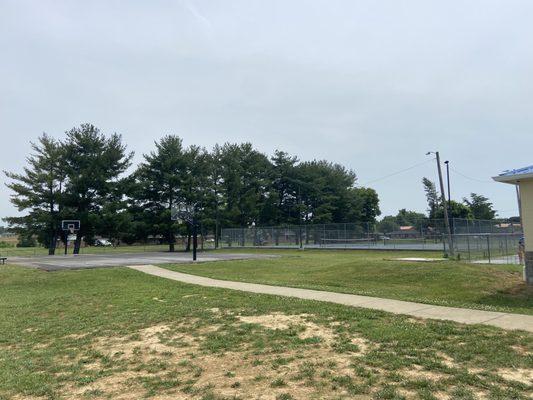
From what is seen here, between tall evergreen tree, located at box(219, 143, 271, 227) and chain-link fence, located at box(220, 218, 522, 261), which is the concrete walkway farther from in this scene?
tall evergreen tree, located at box(219, 143, 271, 227)

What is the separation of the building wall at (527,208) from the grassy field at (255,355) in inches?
248

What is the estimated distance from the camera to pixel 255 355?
247 inches

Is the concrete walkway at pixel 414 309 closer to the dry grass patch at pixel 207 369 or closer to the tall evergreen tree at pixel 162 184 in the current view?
→ the dry grass patch at pixel 207 369

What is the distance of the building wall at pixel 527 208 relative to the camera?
12.2 metres

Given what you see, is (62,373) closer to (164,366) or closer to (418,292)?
(164,366)

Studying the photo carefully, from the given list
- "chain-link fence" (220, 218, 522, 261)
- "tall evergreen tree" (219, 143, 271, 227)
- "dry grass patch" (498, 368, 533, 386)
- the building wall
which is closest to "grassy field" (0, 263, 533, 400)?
"dry grass patch" (498, 368, 533, 386)

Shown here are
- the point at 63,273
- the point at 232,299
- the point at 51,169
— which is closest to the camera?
the point at 232,299

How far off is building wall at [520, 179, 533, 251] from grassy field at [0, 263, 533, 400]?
6287mm

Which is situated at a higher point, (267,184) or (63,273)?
(267,184)

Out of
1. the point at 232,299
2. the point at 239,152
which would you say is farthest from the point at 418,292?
the point at 239,152

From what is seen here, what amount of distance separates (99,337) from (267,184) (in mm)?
64113

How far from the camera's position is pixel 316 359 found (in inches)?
231

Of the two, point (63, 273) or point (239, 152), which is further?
point (239, 152)

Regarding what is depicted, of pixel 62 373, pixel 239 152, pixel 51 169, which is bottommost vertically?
pixel 62 373
